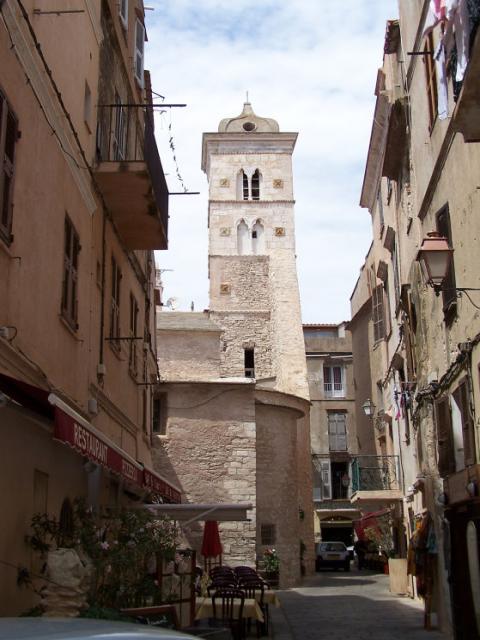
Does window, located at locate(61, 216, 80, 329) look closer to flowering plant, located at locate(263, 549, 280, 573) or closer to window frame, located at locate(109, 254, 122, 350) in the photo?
window frame, located at locate(109, 254, 122, 350)

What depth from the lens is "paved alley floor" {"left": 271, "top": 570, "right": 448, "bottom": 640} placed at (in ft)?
42.9

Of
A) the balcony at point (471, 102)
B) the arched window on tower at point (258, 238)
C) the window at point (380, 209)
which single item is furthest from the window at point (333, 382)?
the balcony at point (471, 102)

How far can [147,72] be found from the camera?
778 inches

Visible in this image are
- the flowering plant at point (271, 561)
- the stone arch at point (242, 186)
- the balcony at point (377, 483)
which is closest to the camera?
the balcony at point (377, 483)

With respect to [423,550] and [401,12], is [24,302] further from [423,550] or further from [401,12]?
[401,12]

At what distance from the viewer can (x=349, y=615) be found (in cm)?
1606

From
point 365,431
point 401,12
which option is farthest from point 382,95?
point 365,431

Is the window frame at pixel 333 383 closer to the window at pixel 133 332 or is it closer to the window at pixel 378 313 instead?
the window at pixel 378 313

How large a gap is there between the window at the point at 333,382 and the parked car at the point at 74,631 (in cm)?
4546

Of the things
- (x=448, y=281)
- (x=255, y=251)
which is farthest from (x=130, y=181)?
(x=255, y=251)

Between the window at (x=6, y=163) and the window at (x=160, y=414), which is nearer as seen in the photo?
the window at (x=6, y=163)

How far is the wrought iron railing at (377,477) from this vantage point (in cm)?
2253

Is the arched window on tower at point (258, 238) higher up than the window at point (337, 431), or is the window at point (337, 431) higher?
the arched window on tower at point (258, 238)

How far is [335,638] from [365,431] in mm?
24397
